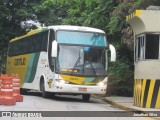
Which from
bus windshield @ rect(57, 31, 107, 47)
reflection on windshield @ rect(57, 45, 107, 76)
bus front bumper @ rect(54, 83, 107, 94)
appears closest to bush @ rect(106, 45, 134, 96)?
bus windshield @ rect(57, 31, 107, 47)

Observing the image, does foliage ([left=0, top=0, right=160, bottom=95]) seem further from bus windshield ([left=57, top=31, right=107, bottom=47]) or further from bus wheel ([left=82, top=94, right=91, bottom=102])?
bus wheel ([left=82, top=94, right=91, bottom=102])

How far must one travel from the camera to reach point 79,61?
20.5m

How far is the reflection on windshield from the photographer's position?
20.4 meters

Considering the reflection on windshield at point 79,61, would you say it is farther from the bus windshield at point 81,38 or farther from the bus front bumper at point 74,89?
the bus front bumper at point 74,89

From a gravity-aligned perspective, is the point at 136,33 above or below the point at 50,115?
above

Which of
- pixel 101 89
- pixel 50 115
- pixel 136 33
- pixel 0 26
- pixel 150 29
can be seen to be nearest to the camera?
pixel 50 115

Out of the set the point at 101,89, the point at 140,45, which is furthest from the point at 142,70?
the point at 101,89

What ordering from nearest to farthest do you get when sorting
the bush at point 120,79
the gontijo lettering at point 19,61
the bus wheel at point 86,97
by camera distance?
the bus wheel at point 86,97 < the bush at point 120,79 < the gontijo lettering at point 19,61

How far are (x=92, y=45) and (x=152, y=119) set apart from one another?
7361 mm

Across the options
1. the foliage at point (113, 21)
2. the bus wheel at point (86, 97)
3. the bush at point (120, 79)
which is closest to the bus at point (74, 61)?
the bus wheel at point (86, 97)

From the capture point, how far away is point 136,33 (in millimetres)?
18828

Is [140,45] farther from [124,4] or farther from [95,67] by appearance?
[124,4]

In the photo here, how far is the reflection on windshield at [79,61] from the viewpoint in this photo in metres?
20.4

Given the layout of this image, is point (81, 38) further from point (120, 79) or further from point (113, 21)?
point (120, 79)
